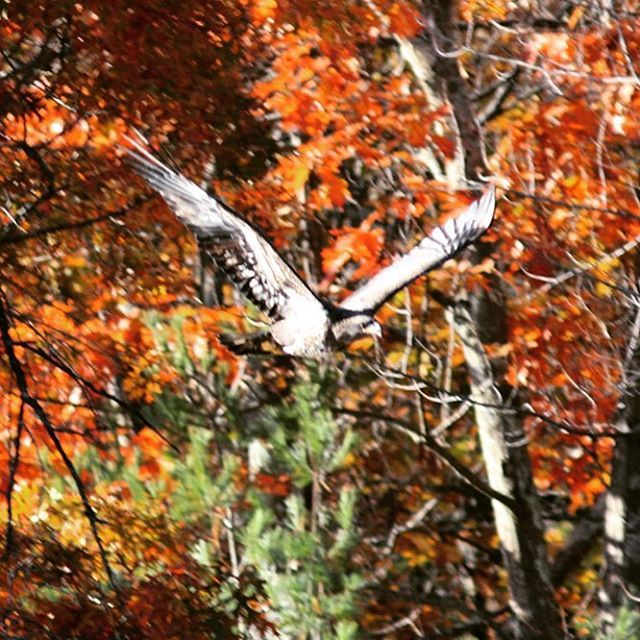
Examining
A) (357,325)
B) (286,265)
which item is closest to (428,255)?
(357,325)

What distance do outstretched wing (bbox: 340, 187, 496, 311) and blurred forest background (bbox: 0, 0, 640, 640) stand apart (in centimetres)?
73

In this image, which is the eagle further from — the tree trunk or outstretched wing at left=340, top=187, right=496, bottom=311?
the tree trunk

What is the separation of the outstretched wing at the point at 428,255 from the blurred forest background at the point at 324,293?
2.40ft

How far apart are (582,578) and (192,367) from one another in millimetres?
5260

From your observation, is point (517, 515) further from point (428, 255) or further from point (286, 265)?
point (286, 265)

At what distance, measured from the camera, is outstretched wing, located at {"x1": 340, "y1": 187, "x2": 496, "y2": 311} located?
6.21m

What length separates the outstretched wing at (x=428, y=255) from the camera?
6207mm

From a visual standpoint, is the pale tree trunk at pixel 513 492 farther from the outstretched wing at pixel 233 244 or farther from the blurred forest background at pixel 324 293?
the outstretched wing at pixel 233 244

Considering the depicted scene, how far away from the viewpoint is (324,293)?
11086mm

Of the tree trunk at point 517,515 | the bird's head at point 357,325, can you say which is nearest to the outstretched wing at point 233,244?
the bird's head at point 357,325

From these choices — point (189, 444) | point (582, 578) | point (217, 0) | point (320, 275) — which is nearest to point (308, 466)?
point (189, 444)

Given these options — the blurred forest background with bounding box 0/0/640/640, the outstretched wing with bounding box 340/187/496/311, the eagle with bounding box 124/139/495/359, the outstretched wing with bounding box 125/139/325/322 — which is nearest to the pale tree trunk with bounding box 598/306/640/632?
the blurred forest background with bounding box 0/0/640/640

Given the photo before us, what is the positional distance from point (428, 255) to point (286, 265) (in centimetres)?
74

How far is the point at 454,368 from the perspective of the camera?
12.4m
